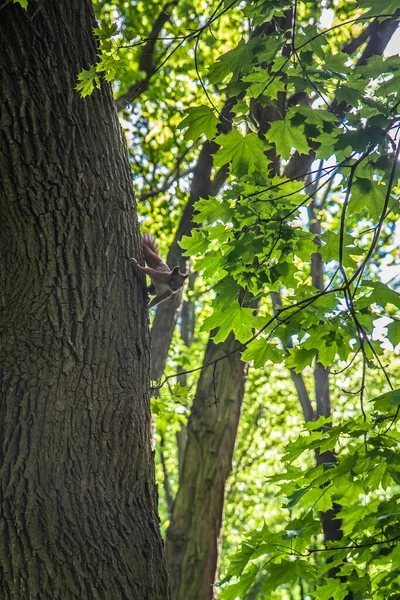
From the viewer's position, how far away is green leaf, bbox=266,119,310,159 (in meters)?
2.24

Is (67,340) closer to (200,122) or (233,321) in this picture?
(233,321)

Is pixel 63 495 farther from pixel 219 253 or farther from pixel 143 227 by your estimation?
pixel 143 227

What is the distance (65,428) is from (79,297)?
0.48m

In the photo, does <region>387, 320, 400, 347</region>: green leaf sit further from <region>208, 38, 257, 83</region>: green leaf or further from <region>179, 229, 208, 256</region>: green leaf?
<region>208, 38, 257, 83</region>: green leaf

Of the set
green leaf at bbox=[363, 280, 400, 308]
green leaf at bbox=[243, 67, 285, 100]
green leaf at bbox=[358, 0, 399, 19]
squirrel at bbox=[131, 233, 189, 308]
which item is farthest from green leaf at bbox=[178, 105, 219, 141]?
squirrel at bbox=[131, 233, 189, 308]

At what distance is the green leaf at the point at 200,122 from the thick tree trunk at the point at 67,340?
0.44 metres

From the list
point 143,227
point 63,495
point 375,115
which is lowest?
point 63,495

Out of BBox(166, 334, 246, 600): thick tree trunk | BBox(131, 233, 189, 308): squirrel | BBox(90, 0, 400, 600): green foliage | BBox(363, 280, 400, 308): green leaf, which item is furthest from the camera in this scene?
BBox(166, 334, 246, 600): thick tree trunk

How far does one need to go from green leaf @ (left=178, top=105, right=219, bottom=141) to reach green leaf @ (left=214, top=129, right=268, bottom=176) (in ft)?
0.47

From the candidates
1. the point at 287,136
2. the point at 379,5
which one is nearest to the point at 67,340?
the point at 287,136

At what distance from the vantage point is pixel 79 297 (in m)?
2.22

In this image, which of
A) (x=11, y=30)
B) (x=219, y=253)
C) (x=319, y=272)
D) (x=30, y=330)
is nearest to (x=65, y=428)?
(x=30, y=330)

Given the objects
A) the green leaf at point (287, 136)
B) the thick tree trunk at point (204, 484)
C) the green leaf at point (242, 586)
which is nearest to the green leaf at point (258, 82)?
the green leaf at point (287, 136)

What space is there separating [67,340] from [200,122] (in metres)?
0.92
